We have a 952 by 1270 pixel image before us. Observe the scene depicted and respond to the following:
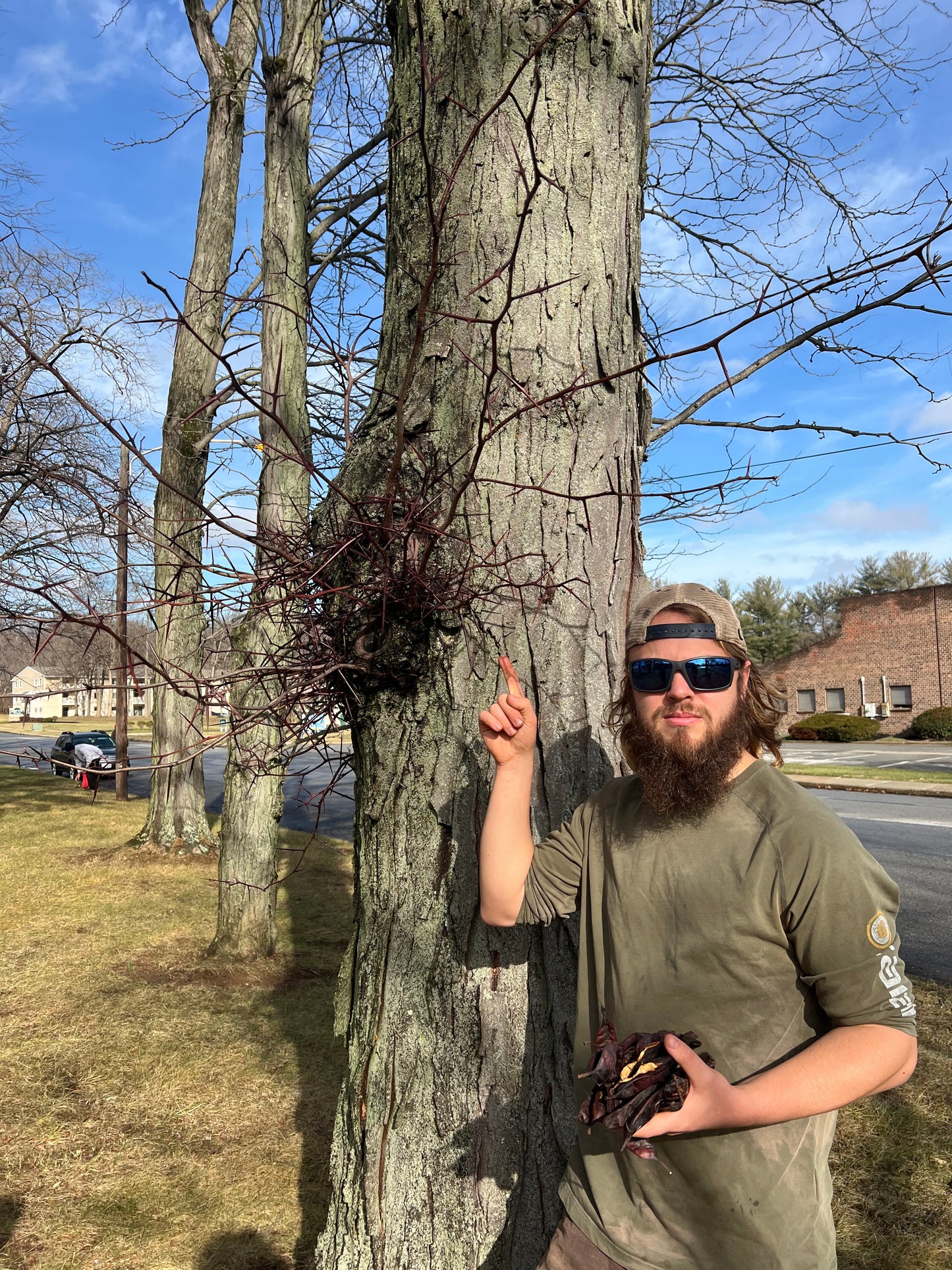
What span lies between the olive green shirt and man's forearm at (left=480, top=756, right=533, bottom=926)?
0.78 feet

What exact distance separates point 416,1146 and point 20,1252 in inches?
85.2

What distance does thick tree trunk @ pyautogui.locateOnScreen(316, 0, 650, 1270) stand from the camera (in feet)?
6.74

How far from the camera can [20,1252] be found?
318 cm

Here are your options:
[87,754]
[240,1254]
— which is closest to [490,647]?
[240,1254]

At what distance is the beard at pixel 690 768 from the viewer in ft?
5.49

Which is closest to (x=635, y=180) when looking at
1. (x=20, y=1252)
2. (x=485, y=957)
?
(x=485, y=957)

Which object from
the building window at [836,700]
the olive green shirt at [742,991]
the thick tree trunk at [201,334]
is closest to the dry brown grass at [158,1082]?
the thick tree trunk at [201,334]

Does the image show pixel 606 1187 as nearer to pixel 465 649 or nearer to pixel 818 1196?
pixel 818 1196

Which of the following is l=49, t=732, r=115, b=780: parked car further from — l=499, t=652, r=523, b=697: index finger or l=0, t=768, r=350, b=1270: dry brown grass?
l=499, t=652, r=523, b=697: index finger

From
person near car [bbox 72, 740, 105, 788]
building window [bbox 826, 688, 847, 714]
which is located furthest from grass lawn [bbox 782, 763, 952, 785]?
building window [bbox 826, 688, 847, 714]

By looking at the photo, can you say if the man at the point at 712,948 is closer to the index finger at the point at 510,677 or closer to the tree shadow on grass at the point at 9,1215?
the index finger at the point at 510,677

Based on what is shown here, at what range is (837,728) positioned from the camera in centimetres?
3384

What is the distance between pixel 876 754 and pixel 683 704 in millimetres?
28956

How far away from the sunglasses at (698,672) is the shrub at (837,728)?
1334 inches
